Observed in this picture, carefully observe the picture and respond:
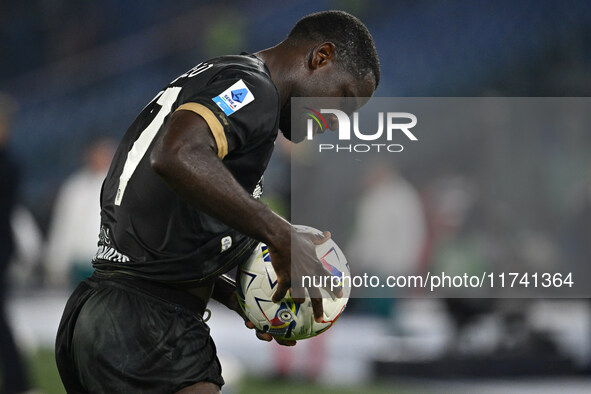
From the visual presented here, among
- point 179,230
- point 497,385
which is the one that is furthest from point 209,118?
point 497,385

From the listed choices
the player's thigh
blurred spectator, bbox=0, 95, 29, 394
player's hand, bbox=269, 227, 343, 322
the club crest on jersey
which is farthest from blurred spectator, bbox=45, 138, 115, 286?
the club crest on jersey

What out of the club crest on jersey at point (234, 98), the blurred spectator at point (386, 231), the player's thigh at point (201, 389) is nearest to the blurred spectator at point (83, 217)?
the blurred spectator at point (386, 231)

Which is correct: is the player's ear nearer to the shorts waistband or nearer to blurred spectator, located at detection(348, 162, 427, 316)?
the shorts waistband

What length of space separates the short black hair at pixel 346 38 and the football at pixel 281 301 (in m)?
0.62

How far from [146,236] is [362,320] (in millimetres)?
8663

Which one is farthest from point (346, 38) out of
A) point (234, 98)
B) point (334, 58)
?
point (234, 98)

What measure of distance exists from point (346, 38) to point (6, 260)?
4.73 m

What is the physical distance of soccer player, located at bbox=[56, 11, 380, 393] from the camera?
2.55 meters

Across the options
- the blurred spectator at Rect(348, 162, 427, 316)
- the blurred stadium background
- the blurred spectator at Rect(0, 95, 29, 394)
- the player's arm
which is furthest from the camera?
the blurred spectator at Rect(348, 162, 427, 316)

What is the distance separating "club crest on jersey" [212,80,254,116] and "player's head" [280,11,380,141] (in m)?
0.48

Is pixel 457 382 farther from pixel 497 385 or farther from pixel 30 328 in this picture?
pixel 30 328

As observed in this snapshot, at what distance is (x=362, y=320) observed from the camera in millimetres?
11234

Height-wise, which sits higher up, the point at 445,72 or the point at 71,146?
the point at 445,72

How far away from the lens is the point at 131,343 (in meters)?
2.76
